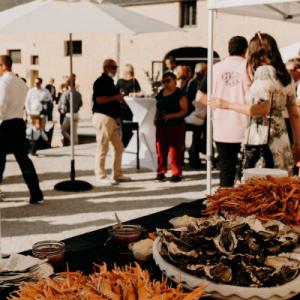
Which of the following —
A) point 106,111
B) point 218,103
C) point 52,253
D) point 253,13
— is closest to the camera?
point 52,253

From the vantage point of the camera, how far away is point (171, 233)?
1.56m

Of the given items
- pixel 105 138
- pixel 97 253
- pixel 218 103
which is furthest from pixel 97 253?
pixel 105 138

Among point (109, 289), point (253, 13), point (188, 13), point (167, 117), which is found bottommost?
point (109, 289)

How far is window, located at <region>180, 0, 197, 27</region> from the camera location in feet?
75.0

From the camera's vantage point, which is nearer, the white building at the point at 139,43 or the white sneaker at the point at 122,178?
the white sneaker at the point at 122,178

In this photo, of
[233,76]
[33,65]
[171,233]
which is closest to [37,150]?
[233,76]

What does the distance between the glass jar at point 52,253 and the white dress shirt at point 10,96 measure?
3866 mm

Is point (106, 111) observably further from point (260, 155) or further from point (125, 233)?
point (125, 233)

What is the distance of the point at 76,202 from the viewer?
5918 mm

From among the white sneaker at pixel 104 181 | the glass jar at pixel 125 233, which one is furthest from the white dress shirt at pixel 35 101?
the glass jar at pixel 125 233

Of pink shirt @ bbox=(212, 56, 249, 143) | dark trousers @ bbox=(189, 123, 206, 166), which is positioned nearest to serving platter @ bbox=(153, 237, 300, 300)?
pink shirt @ bbox=(212, 56, 249, 143)

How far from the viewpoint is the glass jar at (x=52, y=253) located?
5.76 feet

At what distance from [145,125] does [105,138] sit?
140 centimetres

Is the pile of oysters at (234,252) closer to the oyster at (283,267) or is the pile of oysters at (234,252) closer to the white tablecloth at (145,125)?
the oyster at (283,267)
